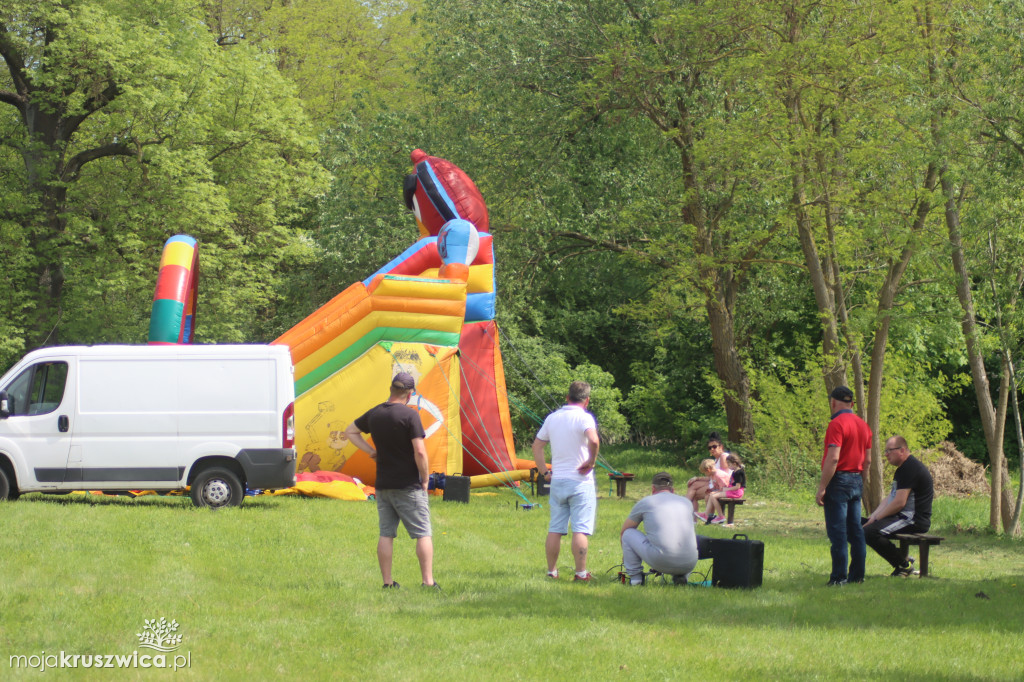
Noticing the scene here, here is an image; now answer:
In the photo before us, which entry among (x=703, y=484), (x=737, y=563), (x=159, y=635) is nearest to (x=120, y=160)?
(x=703, y=484)

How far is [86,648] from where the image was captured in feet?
17.4

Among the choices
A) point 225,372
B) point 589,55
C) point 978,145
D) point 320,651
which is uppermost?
point 589,55

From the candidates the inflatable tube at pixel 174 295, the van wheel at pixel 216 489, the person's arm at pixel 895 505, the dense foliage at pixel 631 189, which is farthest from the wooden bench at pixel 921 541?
the inflatable tube at pixel 174 295

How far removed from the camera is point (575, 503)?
7902mm

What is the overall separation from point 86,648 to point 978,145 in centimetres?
1164

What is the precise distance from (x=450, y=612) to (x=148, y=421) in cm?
708

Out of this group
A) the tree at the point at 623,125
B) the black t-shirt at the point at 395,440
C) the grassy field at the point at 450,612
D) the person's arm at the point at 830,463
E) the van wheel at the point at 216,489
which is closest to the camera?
the grassy field at the point at 450,612

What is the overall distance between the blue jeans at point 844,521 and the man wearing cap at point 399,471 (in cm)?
336

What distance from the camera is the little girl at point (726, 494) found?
13.7m

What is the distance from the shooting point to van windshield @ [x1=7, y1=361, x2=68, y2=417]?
12.4 meters

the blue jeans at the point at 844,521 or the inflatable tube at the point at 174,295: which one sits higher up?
the inflatable tube at the point at 174,295

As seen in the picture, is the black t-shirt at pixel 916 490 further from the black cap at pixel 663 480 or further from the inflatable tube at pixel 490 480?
the inflatable tube at pixel 490 480

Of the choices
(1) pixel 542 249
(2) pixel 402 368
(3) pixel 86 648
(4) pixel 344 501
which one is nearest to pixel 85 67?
(1) pixel 542 249

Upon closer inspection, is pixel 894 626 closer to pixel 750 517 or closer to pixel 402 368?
pixel 750 517
